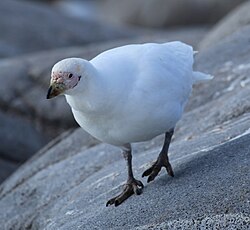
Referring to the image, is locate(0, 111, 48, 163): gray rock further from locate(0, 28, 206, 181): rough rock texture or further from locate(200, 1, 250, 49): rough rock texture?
locate(200, 1, 250, 49): rough rock texture

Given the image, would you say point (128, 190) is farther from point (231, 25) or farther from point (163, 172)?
point (231, 25)

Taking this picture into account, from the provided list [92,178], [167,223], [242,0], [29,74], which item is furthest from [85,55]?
[242,0]

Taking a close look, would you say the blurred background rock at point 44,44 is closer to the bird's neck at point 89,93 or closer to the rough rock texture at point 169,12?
the rough rock texture at point 169,12

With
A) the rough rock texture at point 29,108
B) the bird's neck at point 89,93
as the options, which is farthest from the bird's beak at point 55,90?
the rough rock texture at point 29,108

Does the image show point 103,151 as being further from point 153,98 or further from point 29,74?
point 29,74

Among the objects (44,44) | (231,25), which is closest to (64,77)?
(231,25)

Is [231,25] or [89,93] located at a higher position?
[89,93]
